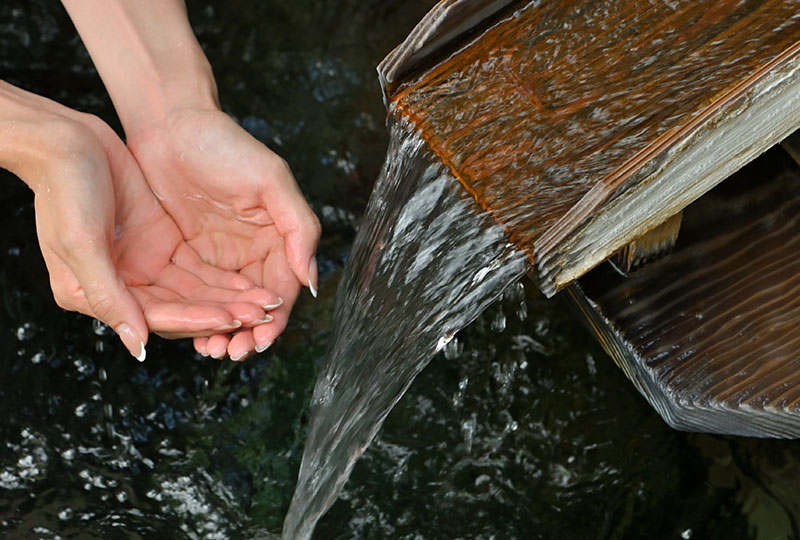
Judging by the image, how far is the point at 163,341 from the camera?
8.76 feet

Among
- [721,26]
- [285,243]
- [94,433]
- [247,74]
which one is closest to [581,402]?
[285,243]

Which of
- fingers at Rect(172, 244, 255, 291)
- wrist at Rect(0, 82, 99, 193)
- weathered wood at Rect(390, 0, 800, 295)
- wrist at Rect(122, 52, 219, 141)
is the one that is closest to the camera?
weathered wood at Rect(390, 0, 800, 295)


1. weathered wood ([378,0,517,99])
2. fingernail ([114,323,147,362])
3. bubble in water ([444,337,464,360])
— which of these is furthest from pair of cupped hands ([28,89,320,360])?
bubble in water ([444,337,464,360])

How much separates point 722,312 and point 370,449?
1071 mm

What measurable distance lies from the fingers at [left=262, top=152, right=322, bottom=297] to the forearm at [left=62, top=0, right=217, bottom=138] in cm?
42

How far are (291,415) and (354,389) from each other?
548mm

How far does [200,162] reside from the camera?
7.15 feet

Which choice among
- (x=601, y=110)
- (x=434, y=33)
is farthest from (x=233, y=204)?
(x=601, y=110)

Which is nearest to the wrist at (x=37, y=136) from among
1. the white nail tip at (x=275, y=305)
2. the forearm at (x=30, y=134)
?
the forearm at (x=30, y=134)

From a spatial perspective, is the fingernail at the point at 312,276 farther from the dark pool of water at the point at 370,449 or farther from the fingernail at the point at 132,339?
the dark pool of water at the point at 370,449

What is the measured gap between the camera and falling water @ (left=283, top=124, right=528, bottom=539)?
174cm

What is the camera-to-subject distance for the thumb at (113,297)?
1861mm

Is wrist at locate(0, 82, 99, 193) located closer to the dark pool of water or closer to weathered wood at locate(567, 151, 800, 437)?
the dark pool of water

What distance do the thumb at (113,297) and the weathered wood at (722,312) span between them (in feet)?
3.75
